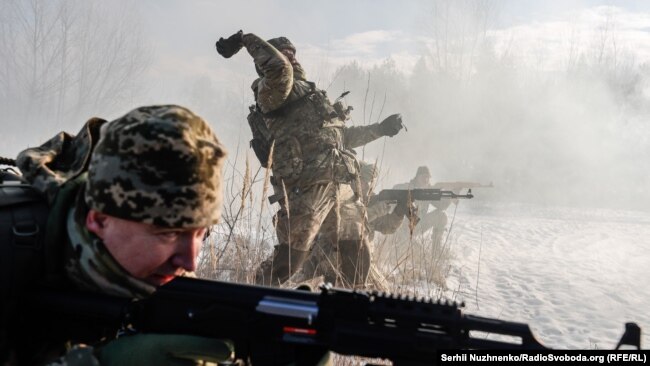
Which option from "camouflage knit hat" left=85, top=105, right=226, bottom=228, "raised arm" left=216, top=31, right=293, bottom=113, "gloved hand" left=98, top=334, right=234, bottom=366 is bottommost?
"gloved hand" left=98, top=334, right=234, bottom=366

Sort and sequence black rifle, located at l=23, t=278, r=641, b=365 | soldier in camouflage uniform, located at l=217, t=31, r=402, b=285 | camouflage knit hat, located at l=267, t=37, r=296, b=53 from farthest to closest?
camouflage knit hat, located at l=267, t=37, r=296, b=53 → soldier in camouflage uniform, located at l=217, t=31, r=402, b=285 → black rifle, located at l=23, t=278, r=641, b=365

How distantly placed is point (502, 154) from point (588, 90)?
21.8 ft

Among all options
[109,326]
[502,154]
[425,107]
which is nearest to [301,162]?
[109,326]

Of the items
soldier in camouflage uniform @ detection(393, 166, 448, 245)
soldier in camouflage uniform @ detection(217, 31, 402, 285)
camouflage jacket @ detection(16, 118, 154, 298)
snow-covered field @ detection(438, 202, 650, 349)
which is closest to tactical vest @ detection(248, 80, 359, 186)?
soldier in camouflage uniform @ detection(217, 31, 402, 285)

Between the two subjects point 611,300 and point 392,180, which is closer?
point 611,300

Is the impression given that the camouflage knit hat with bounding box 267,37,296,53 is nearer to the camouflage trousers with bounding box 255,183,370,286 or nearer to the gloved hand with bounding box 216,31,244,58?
the gloved hand with bounding box 216,31,244,58

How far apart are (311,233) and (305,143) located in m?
0.91

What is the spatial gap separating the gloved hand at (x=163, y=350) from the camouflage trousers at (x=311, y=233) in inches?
108

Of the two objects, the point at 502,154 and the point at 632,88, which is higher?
the point at 632,88

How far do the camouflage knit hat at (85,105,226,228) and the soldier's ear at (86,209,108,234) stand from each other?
1.7 inches

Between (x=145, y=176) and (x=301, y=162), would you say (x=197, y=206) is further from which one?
(x=301, y=162)

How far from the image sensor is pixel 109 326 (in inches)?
57.2

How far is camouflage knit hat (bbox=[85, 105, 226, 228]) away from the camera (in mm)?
1291

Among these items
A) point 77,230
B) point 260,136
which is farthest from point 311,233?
point 77,230
